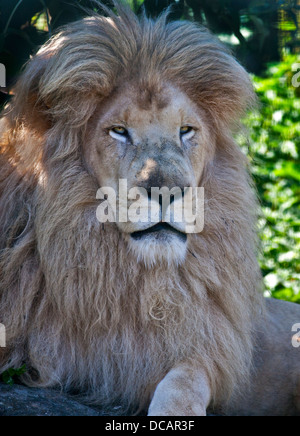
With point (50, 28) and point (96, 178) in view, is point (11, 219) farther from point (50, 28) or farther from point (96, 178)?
point (50, 28)

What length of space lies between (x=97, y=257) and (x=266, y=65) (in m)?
3.42

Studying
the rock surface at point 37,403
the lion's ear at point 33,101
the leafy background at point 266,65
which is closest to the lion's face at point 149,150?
the lion's ear at point 33,101

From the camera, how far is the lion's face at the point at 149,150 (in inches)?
116

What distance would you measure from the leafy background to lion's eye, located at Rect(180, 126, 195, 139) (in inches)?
20.6

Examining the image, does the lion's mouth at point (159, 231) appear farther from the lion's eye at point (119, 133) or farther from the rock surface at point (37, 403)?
the rock surface at point (37, 403)

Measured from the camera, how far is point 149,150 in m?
3.04

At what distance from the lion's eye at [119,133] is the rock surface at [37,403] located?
1141mm

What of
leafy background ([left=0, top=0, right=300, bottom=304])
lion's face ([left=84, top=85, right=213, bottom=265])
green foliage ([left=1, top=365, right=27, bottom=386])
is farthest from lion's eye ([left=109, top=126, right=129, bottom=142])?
green foliage ([left=1, top=365, right=27, bottom=386])

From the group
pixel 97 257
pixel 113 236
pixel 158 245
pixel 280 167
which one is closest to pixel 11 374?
pixel 97 257

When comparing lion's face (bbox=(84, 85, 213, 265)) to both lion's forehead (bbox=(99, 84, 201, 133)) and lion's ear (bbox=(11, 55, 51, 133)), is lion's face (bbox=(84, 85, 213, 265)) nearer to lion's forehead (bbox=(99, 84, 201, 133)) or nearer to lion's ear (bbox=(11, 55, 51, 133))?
lion's forehead (bbox=(99, 84, 201, 133))

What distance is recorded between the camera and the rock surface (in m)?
2.92

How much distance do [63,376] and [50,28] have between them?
1.84m

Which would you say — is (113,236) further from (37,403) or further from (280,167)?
(280,167)
